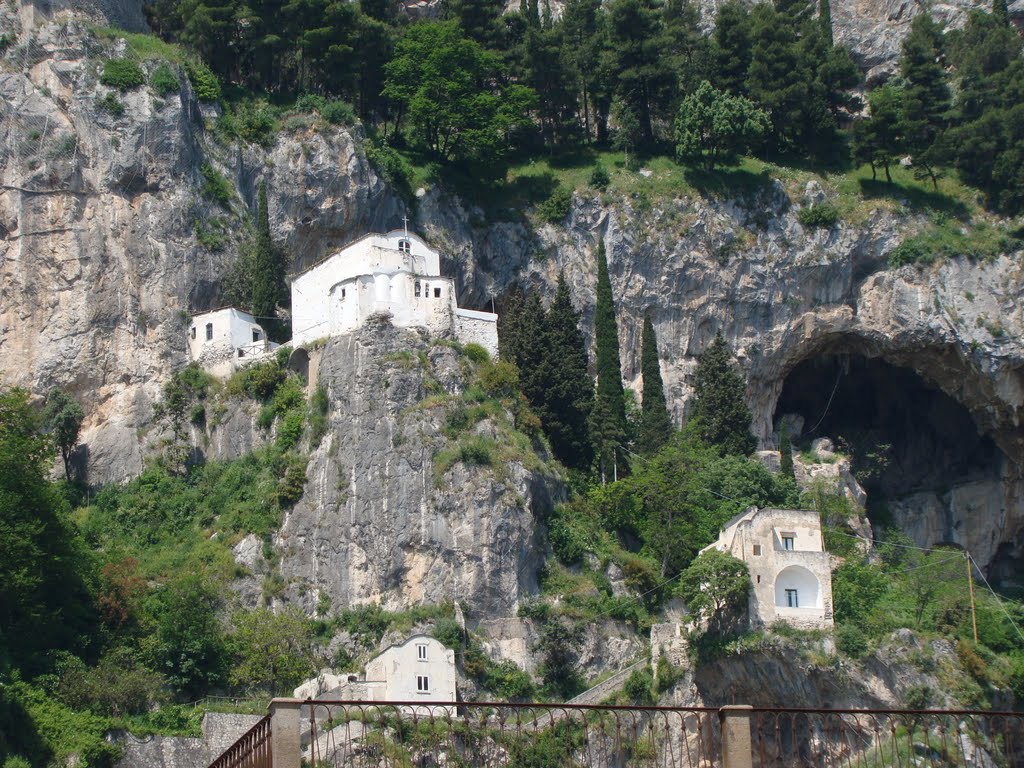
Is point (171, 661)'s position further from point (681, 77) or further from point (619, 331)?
point (681, 77)

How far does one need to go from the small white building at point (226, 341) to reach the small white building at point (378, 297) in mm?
1652

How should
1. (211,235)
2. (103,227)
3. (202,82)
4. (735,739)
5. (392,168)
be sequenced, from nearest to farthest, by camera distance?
(735,739)
(103,227)
(211,235)
(202,82)
(392,168)

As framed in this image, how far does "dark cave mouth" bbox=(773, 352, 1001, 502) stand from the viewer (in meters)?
69.9

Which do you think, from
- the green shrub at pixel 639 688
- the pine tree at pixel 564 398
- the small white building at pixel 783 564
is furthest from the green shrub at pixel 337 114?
the green shrub at pixel 639 688

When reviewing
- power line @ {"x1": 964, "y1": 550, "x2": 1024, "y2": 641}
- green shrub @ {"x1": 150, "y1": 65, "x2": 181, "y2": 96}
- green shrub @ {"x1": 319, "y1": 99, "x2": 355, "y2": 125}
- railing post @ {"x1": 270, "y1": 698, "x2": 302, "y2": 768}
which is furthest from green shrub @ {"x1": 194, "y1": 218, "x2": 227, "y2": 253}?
railing post @ {"x1": 270, "y1": 698, "x2": 302, "y2": 768}

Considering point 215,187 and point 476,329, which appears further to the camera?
point 215,187

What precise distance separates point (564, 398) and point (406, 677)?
14.3 m

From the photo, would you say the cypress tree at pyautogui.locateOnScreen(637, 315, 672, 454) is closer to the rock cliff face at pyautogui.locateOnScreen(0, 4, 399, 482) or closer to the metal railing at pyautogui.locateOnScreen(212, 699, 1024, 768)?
the metal railing at pyautogui.locateOnScreen(212, 699, 1024, 768)

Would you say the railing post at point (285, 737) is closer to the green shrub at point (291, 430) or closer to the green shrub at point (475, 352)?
Answer: the green shrub at point (291, 430)

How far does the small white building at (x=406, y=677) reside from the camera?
4709 cm

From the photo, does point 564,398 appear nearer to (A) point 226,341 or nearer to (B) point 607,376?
(B) point 607,376

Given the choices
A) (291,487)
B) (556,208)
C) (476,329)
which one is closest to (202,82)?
(556,208)

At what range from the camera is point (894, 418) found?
71.2 meters

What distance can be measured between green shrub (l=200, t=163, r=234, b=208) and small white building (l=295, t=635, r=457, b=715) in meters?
22.5
